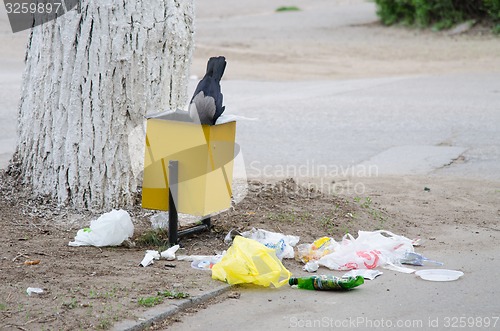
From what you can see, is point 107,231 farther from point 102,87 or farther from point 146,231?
point 102,87

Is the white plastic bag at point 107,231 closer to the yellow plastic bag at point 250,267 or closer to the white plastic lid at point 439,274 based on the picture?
the yellow plastic bag at point 250,267

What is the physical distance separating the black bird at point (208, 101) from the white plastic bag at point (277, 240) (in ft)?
2.93

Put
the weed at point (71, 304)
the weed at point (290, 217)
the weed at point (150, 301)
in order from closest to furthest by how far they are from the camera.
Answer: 1. the weed at point (71, 304)
2. the weed at point (150, 301)
3. the weed at point (290, 217)

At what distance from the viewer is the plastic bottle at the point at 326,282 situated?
524cm

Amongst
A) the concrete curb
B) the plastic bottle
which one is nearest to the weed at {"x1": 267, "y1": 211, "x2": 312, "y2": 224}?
the plastic bottle

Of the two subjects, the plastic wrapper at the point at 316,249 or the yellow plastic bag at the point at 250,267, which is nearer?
the yellow plastic bag at the point at 250,267

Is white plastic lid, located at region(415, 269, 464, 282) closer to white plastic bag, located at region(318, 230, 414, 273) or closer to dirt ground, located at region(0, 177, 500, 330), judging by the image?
white plastic bag, located at region(318, 230, 414, 273)

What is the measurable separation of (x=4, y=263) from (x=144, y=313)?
4.37 feet

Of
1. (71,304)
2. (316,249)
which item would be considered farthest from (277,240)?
(71,304)

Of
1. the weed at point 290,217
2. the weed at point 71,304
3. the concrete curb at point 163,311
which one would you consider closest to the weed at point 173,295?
the concrete curb at point 163,311

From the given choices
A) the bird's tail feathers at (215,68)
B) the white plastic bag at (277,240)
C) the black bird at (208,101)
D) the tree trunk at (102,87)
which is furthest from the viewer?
the tree trunk at (102,87)

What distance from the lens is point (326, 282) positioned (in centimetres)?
525

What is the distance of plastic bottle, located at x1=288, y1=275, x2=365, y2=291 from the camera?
524 centimetres

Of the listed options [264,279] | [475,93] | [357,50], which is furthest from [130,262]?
[357,50]
